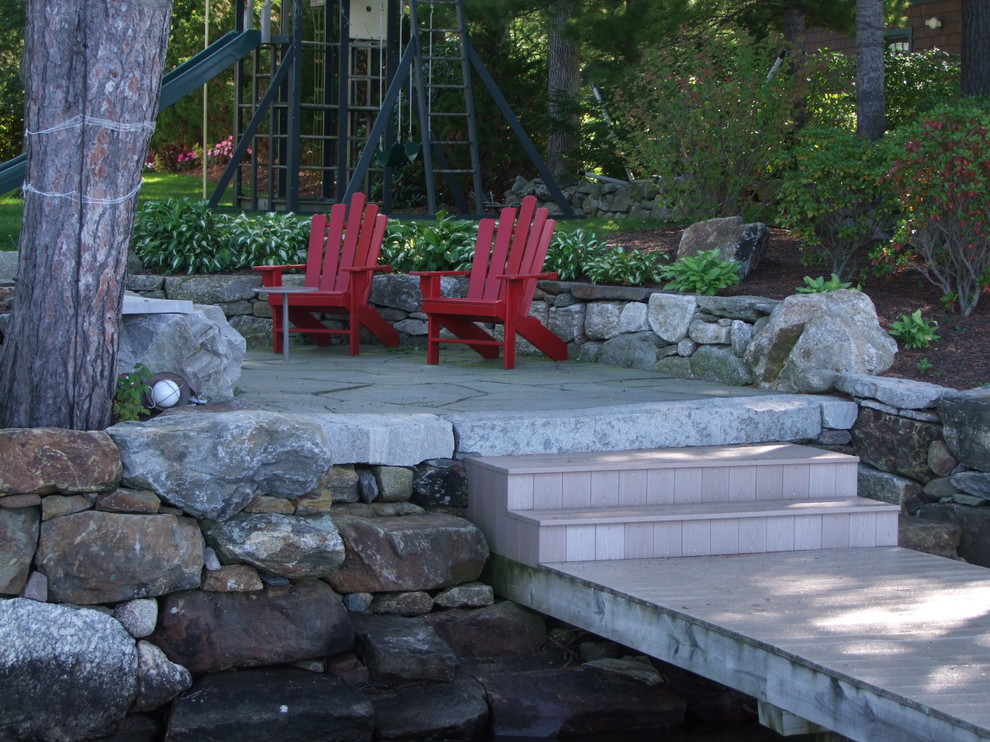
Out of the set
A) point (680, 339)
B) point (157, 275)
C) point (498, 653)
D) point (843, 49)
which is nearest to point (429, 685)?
point (498, 653)

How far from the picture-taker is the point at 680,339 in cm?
672

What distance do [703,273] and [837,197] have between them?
0.86 meters

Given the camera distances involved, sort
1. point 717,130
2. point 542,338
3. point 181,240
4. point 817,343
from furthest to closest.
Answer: point 181,240 → point 717,130 → point 542,338 → point 817,343

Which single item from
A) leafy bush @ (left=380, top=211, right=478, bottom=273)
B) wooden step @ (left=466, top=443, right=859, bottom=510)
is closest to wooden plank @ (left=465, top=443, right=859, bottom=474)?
wooden step @ (left=466, top=443, right=859, bottom=510)

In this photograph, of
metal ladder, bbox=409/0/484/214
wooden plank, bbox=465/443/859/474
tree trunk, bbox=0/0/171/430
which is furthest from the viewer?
metal ladder, bbox=409/0/484/214

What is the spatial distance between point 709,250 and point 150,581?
4275 millimetres

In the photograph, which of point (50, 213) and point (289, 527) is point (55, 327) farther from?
point (289, 527)

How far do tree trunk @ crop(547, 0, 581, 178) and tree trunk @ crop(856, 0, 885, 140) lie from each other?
4.87 m

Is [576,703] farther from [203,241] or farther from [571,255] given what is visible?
[203,241]

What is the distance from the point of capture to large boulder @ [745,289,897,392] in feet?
18.8

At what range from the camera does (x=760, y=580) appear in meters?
4.11

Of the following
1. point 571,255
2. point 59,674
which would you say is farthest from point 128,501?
point 571,255

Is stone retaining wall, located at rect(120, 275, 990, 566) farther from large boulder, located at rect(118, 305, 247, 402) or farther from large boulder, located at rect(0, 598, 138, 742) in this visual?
large boulder, located at rect(0, 598, 138, 742)

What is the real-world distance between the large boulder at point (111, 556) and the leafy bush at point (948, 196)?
4145 mm
